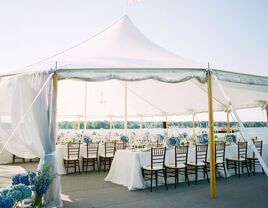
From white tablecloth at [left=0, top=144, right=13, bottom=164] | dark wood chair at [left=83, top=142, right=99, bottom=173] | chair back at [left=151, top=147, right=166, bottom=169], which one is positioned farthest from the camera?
white tablecloth at [left=0, top=144, right=13, bottom=164]

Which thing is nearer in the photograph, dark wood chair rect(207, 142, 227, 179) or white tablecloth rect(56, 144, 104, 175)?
dark wood chair rect(207, 142, 227, 179)

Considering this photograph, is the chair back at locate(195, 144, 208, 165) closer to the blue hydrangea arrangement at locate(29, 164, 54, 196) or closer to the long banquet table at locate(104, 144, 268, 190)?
the long banquet table at locate(104, 144, 268, 190)

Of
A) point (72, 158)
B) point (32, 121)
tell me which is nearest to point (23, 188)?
point (32, 121)

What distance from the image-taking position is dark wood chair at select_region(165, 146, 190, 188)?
6470 millimetres

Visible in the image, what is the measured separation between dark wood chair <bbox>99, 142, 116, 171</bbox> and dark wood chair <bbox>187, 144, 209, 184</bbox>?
2724mm

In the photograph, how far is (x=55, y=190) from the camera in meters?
4.76

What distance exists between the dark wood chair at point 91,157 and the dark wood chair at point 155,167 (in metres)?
2.50

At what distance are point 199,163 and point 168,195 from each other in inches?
67.8

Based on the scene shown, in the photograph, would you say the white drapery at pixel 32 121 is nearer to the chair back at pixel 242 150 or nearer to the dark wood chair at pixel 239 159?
the dark wood chair at pixel 239 159

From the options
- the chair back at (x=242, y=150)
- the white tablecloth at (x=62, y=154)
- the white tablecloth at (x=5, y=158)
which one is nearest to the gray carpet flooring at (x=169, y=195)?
the chair back at (x=242, y=150)

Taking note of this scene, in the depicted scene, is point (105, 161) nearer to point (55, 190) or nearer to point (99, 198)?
point (99, 198)

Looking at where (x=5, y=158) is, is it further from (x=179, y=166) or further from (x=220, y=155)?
(x=220, y=155)

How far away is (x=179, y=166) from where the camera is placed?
6504mm

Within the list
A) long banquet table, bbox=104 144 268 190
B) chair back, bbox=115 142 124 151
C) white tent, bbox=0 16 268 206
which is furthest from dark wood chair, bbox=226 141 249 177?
chair back, bbox=115 142 124 151
